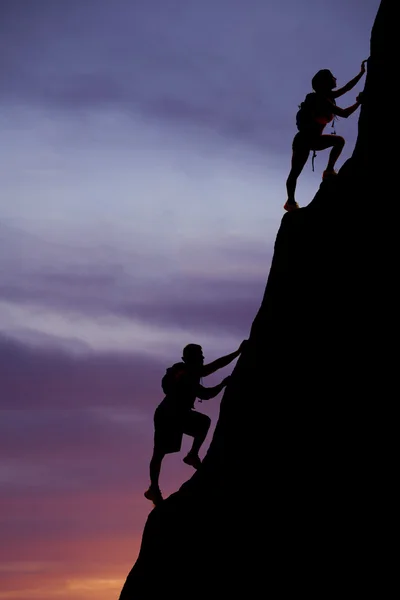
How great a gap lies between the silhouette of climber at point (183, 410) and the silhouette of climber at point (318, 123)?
12.8ft

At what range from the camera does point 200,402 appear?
1997 centimetres

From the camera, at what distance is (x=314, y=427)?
15086 millimetres

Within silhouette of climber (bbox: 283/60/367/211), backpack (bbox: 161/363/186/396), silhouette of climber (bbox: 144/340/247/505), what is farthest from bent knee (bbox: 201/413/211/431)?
silhouette of climber (bbox: 283/60/367/211)

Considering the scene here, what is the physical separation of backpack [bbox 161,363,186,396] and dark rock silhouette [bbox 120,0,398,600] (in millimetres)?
1602

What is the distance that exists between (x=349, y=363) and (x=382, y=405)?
3.49 ft

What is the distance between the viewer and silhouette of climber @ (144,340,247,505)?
1950 centimetres

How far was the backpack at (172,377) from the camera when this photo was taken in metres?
19.5

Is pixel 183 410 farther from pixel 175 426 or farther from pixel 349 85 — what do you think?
pixel 349 85

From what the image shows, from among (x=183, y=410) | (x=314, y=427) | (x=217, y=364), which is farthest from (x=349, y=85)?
(x=183, y=410)

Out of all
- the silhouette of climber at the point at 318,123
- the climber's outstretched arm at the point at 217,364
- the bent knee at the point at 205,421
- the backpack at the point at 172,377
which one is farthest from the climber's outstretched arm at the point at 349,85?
the bent knee at the point at 205,421

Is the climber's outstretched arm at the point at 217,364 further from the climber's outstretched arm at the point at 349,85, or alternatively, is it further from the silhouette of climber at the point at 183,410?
the climber's outstretched arm at the point at 349,85

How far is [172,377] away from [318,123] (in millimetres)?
6284

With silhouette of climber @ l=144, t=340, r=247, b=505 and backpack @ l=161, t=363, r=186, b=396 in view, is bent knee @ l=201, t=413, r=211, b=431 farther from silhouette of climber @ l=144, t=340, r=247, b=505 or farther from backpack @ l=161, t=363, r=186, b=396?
backpack @ l=161, t=363, r=186, b=396

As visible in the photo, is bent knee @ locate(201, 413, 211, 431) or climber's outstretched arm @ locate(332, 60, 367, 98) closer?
climber's outstretched arm @ locate(332, 60, 367, 98)
